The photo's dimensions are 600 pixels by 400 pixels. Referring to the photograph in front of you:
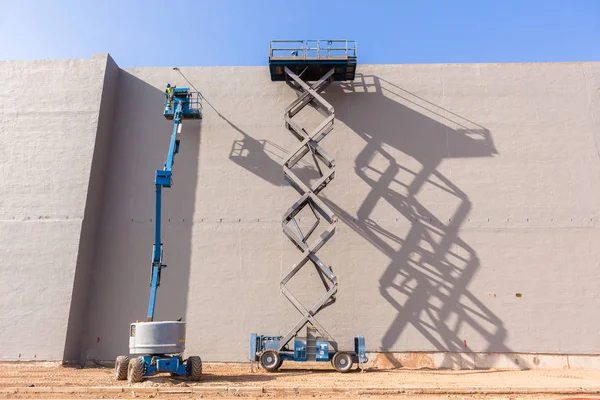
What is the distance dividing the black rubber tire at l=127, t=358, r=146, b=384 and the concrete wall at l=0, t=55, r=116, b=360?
5.86 meters

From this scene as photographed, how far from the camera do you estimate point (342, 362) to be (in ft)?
49.3

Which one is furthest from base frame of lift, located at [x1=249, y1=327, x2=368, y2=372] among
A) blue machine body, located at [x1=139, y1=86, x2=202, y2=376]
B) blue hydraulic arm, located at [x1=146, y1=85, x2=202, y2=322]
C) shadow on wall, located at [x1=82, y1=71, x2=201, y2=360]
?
blue hydraulic arm, located at [x1=146, y1=85, x2=202, y2=322]

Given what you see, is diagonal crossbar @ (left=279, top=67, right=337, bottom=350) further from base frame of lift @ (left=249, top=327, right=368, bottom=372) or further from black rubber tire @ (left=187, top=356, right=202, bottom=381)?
black rubber tire @ (left=187, top=356, right=202, bottom=381)

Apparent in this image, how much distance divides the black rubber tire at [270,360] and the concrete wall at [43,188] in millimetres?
7002

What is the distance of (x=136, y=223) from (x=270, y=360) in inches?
298

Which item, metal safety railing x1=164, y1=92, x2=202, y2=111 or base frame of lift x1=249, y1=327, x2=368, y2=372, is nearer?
base frame of lift x1=249, y1=327, x2=368, y2=372

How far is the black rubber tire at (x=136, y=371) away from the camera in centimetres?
1159

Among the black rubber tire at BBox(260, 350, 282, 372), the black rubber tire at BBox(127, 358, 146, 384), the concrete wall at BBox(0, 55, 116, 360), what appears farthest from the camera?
the concrete wall at BBox(0, 55, 116, 360)

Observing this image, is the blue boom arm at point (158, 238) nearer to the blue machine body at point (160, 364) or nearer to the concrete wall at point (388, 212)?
the blue machine body at point (160, 364)

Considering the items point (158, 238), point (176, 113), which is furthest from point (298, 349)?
point (176, 113)

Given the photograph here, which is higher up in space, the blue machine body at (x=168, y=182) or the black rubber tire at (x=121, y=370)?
the blue machine body at (x=168, y=182)

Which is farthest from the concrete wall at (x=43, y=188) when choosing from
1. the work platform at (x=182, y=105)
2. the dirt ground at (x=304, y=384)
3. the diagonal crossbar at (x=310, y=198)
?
the diagonal crossbar at (x=310, y=198)

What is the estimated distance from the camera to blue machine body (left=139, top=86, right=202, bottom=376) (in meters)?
12.1

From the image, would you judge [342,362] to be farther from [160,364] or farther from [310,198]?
[160,364]
